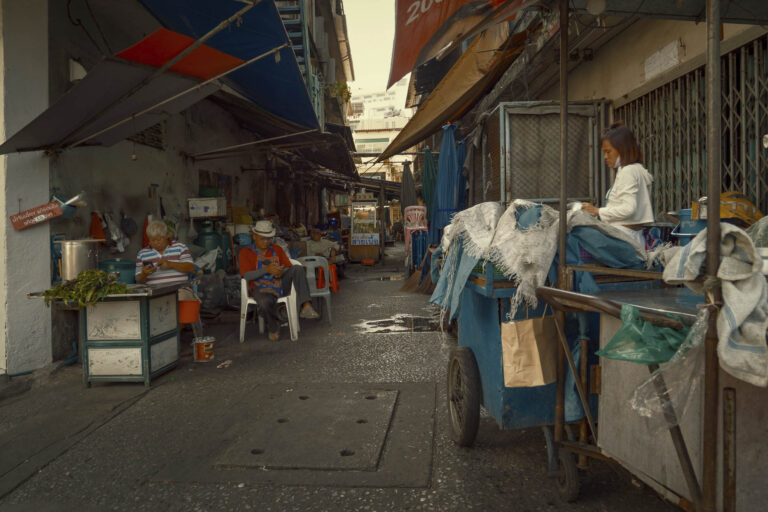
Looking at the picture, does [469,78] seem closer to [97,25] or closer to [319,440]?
[97,25]

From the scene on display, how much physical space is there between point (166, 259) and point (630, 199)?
4665 mm

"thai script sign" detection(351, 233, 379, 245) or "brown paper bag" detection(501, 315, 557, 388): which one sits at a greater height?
"thai script sign" detection(351, 233, 379, 245)

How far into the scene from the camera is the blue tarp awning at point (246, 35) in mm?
4664

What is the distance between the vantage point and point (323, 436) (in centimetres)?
337

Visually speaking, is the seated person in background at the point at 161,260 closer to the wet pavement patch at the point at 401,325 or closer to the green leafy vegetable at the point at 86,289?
the green leafy vegetable at the point at 86,289

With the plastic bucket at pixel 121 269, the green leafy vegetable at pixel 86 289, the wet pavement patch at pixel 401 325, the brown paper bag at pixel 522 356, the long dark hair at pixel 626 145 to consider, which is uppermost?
the long dark hair at pixel 626 145

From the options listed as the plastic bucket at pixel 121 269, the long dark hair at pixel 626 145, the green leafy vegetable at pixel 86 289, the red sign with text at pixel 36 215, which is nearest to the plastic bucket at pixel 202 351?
the plastic bucket at pixel 121 269

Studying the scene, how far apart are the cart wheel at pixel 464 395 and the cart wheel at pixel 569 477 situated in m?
0.60

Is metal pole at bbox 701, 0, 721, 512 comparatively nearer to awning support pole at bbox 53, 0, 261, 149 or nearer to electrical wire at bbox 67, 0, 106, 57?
awning support pole at bbox 53, 0, 261, 149

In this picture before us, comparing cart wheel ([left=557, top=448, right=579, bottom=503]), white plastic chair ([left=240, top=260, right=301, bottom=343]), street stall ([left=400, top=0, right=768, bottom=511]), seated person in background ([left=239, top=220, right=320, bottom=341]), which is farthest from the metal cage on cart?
cart wheel ([left=557, top=448, right=579, bottom=503])

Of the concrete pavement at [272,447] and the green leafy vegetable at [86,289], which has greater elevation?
the green leafy vegetable at [86,289]

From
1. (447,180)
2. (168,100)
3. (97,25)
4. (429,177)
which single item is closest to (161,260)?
(168,100)

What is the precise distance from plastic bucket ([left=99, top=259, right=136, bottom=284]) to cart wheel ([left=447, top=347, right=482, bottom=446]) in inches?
137

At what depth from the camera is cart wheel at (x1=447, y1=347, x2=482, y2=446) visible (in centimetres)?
292
